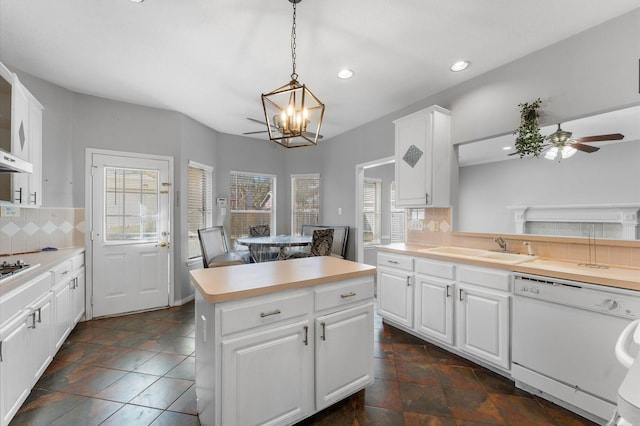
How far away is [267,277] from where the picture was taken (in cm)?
164

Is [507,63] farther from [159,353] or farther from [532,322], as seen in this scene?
[159,353]

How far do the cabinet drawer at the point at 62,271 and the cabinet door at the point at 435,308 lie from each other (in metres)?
3.31

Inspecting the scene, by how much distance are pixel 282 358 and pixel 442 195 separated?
2460mm

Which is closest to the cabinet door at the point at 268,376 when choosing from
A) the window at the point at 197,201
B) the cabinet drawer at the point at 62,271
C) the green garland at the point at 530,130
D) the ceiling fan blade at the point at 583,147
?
the cabinet drawer at the point at 62,271

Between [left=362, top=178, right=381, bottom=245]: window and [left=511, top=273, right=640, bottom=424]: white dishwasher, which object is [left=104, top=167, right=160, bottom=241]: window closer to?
[left=362, top=178, right=381, bottom=245]: window

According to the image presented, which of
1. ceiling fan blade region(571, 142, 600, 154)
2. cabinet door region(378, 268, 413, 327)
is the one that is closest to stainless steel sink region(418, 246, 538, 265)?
cabinet door region(378, 268, 413, 327)

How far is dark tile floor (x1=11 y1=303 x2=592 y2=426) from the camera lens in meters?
1.75

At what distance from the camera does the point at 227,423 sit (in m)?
1.33

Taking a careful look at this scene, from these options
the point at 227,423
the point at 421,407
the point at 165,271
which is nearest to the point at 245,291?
the point at 227,423

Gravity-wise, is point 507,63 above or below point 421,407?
above

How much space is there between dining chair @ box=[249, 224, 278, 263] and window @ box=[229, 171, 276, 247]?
0.68ft

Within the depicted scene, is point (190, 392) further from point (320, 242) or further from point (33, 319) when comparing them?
point (320, 242)

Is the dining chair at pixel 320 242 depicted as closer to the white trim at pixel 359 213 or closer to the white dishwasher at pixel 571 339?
the white trim at pixel 359 213

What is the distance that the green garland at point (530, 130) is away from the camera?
2416 mm
